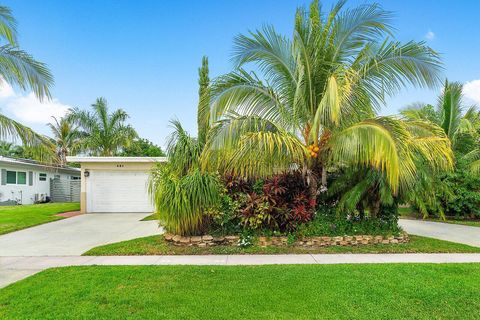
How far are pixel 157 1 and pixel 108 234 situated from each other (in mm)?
8249

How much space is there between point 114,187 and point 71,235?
568cm

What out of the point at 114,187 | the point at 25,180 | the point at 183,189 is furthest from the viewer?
the point at 25,180

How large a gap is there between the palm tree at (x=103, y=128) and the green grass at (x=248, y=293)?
16.4m

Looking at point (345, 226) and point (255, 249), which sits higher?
point (345, 226)

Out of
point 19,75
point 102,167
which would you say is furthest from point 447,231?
point 102,167

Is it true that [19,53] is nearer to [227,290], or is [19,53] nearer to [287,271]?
[227,290]

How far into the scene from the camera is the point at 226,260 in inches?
231

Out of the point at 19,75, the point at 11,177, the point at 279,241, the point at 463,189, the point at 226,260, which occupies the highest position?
the point at 19,75

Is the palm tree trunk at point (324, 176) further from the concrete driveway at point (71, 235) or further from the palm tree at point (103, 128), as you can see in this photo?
the palm tree at point (103, 128)

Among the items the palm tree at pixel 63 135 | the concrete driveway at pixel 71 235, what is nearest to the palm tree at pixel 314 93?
the concrete driveway at pixel 71 235

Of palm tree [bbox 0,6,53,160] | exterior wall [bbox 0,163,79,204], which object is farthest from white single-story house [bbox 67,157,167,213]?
exterior wall [bbox 0,163,79,204]

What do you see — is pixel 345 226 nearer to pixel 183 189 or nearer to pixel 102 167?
pixel 183 189

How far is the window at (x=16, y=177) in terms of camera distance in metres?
18.1

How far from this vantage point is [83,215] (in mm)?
13094
